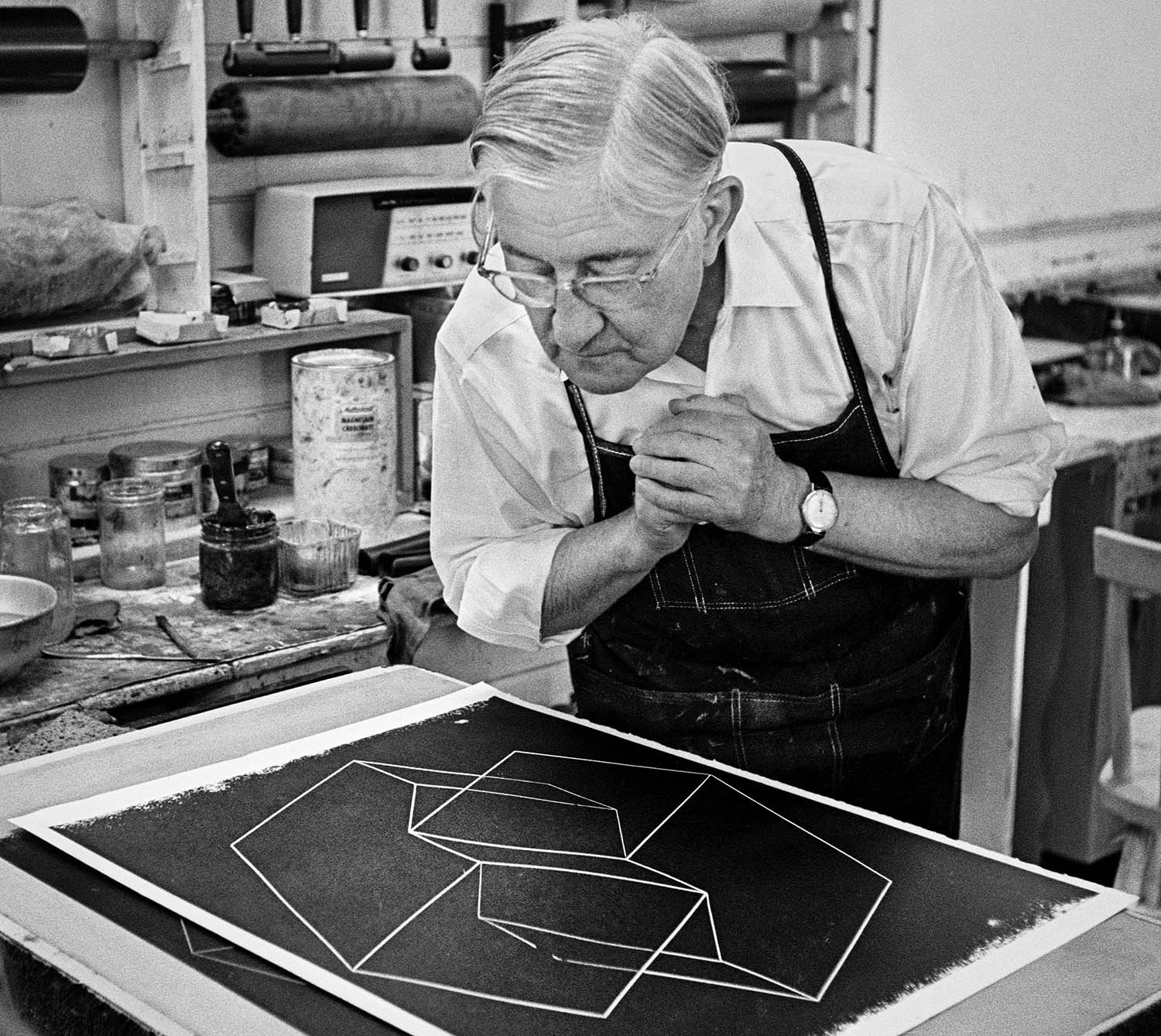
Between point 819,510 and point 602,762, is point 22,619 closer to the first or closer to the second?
point 602,762

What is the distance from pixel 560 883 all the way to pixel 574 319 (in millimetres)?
472

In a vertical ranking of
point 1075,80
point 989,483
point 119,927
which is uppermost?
point 1075,80

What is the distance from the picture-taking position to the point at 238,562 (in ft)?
7.68

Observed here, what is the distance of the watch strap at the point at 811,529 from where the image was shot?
153cm

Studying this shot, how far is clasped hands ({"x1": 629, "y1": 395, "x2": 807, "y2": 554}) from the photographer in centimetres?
148

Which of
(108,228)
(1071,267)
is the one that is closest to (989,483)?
(108,228)

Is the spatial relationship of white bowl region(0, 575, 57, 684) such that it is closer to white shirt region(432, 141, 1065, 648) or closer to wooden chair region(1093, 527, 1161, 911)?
white shirt region(432, 141, 1065, 648)

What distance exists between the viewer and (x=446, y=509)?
1.65 meters

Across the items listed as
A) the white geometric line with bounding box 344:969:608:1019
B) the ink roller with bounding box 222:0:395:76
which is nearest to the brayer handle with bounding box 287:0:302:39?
the ink roller with bounding box 222:0:395:76

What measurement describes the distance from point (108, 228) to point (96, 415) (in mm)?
378

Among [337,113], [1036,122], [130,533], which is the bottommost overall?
[130,533]

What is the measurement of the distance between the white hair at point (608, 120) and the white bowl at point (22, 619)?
3.21ft

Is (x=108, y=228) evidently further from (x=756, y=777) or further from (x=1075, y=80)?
(x=1075, y=80)

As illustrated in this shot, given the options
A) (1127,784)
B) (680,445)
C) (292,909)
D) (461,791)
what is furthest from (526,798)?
(1127,784)
